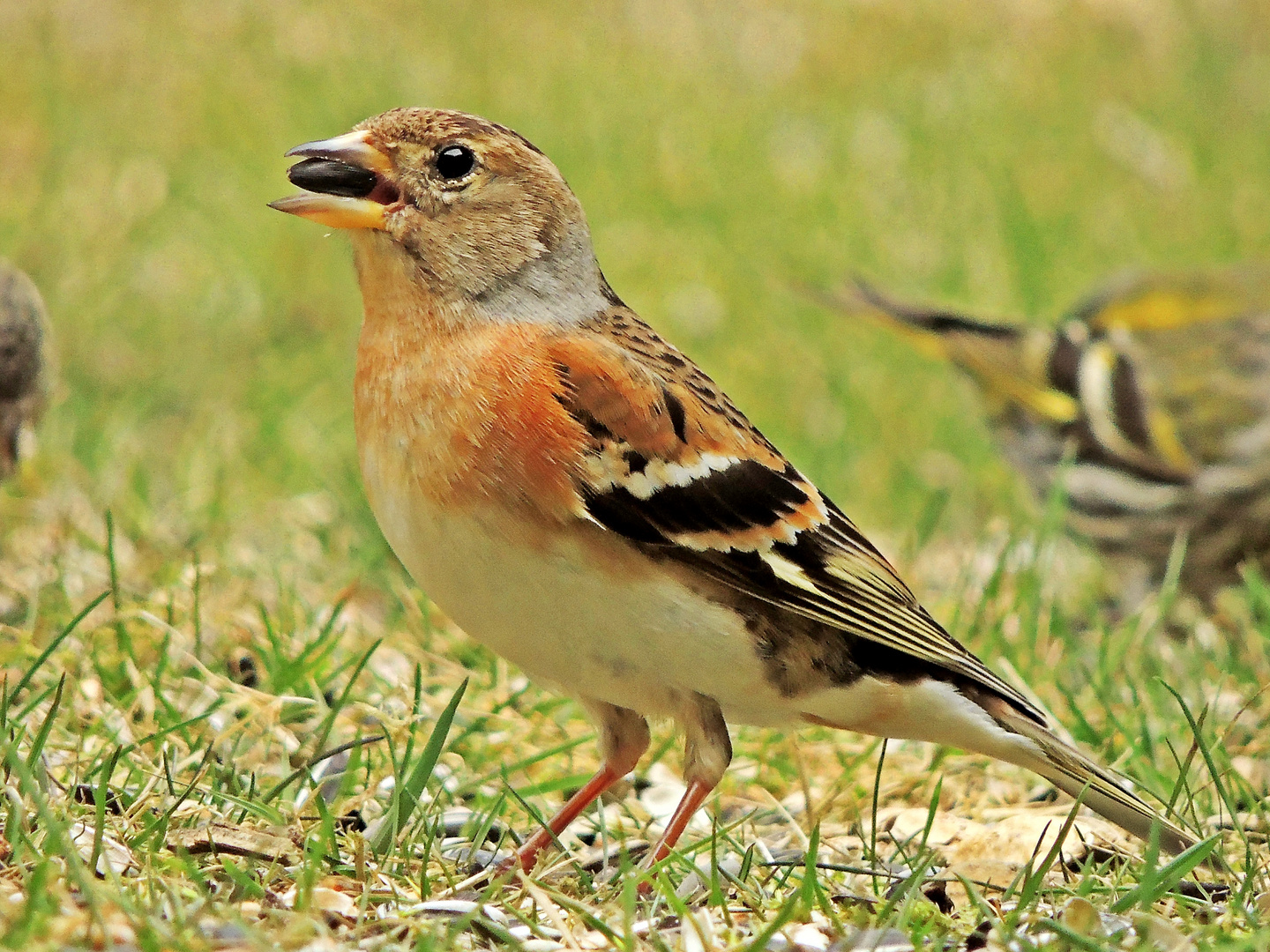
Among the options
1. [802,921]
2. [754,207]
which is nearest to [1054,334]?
[754,207]

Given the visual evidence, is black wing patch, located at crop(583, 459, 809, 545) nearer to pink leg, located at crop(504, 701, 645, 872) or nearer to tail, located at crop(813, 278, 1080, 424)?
pink leg, located at crop(504, 701, 645, 872)

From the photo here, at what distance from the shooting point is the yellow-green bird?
17.1 feet

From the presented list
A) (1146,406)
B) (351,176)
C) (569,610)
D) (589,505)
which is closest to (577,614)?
(569,610)

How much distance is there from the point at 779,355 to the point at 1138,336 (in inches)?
69.1

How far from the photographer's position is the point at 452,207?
113 inches

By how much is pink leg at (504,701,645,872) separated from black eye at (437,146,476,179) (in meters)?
0.96

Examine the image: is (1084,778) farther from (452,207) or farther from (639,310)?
(639,310)

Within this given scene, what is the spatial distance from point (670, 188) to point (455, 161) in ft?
18.7

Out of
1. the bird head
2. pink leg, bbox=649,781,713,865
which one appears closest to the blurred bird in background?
the bird head

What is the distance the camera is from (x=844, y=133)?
9.32 m

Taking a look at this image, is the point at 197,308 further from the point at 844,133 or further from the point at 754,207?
the point at 844,133

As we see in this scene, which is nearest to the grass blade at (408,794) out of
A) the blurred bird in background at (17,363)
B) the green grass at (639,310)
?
the green grass at (639,310)

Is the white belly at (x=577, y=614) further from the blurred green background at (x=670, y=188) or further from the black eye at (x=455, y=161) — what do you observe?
the blurred green background at (x=670, y=188)

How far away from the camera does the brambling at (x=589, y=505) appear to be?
8.55ft
